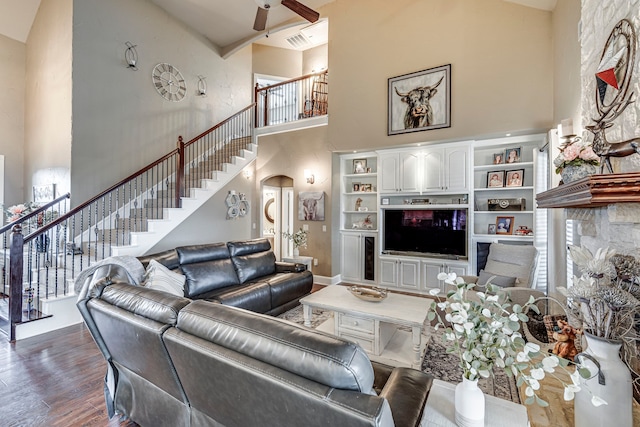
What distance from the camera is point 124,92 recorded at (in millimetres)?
5336

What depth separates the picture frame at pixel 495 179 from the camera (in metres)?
4.84

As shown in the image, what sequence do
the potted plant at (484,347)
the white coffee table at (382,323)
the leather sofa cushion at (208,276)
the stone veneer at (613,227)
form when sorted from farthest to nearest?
1. the leather sofa cushion at (208,276)
2. the white coffee table at (382,323)
3. the stone veneer at (613,227)
4. the potted plant at (484,347)

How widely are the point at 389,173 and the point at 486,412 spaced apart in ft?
14.8

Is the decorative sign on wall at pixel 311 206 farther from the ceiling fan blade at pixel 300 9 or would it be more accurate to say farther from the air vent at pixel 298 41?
the air vent at pixel 298 41

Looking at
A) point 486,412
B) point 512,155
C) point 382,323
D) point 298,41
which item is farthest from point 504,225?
point 298,41

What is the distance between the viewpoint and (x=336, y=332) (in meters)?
3.03

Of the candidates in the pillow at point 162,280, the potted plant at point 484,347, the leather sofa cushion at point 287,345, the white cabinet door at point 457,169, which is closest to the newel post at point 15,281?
the pillow at point 162,280

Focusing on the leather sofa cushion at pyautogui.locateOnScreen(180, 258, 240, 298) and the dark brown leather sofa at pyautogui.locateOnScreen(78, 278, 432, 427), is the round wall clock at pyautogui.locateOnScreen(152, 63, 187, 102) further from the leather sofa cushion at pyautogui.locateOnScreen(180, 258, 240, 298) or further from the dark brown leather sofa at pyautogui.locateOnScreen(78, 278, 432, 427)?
the dark brown leather sofa at pyautogui.locateOnScreen(78, 278, 432, 427)

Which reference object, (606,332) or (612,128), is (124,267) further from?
(612,128)

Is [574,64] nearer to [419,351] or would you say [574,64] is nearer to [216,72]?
[419,351]

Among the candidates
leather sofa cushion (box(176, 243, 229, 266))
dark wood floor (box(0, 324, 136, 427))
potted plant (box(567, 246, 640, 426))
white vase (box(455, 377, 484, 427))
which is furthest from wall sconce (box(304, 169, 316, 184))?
white vase (box(455, 377, 484, 427))

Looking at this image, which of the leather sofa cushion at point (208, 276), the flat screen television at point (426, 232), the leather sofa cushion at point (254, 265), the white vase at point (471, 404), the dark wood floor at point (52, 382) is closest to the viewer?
the white vase at point (471, 404)

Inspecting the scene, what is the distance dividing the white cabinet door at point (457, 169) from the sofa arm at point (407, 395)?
13.0ft

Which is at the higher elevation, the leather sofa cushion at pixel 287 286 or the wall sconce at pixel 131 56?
the wall sconce at pixel 131 56
